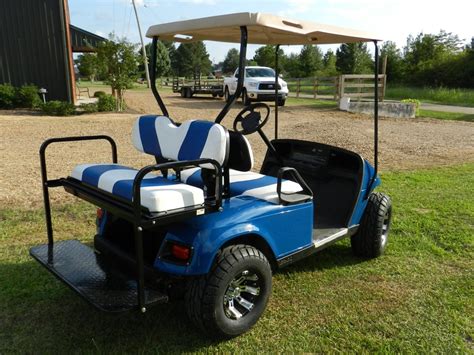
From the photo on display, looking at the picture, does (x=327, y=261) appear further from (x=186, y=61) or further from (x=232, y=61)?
(x=186, y=61)

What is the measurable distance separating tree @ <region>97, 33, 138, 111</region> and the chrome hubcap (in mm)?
11935

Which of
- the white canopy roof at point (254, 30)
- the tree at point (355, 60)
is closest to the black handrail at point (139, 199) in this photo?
the white canopy roof at point (254, 30)

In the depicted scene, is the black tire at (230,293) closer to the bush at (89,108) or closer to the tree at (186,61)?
the bush at (89,108)

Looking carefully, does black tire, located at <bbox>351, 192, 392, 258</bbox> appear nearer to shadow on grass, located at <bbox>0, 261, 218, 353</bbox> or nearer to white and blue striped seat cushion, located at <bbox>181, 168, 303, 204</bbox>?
white and blue striped seat cushion, located at <bbox>181, 168, 303, 204</bbox>

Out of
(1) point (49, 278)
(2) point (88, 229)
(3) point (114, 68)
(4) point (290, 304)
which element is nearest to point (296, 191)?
(4) point (290, 304)

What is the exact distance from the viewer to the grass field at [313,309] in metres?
2.48

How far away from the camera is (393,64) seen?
32.4 m

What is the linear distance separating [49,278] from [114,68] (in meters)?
11.4

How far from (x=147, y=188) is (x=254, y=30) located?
4.40 feet

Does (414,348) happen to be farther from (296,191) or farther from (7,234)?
(7,234)

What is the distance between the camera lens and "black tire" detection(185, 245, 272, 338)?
91.4 inches

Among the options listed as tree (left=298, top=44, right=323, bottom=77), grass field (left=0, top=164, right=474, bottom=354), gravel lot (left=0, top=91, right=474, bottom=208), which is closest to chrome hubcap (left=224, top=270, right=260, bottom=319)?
grass field (left=0, top=164, right=474, bottom=354)

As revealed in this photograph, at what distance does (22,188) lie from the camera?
5250mm

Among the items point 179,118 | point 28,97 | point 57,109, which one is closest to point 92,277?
point 179,118
